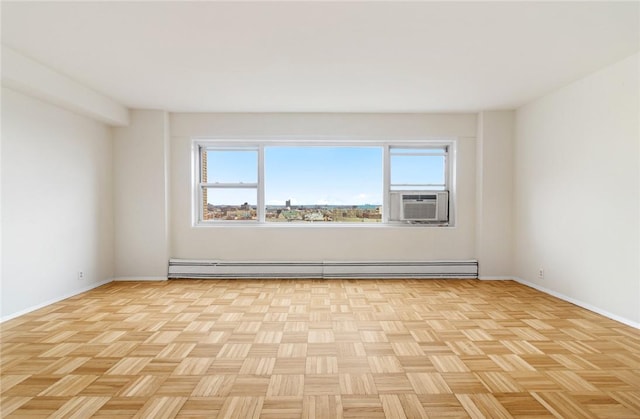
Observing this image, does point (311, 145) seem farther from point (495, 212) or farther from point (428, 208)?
point (495, 212)

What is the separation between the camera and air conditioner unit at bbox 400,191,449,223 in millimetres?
5832

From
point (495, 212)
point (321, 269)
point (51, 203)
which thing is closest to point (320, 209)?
point (321, 269)

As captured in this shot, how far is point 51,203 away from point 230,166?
8.13 feet

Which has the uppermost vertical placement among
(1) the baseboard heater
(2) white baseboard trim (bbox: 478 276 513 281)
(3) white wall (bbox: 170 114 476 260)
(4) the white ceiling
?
(4) the white ceiling

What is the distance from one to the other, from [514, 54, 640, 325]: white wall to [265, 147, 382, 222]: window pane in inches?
86.7

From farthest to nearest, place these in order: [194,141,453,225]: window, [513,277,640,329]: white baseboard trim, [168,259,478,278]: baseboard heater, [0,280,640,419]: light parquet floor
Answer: [194,141,453,225]: window
[168,259,478,278]: baseboard heater
[513,277,640,329]: white baseboard trim
[0,280,640,419]: light parquet floor

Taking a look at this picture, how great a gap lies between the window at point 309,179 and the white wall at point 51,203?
147 cm

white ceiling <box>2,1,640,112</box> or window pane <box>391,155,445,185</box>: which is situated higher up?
white ceiling <box>2,1,640,112</box>

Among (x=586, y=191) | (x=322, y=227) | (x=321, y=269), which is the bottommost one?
(x=321, y=269)

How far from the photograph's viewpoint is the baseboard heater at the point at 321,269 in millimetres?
5578

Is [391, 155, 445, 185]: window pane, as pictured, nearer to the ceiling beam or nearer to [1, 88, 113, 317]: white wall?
the ceiling beam

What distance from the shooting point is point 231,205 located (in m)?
5.97

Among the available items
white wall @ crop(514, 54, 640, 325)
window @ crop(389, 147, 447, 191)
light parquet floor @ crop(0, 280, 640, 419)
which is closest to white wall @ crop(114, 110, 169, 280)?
light parquet floor @ crop(0, 280, 640, 419)

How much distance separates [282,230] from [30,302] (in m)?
3.17
